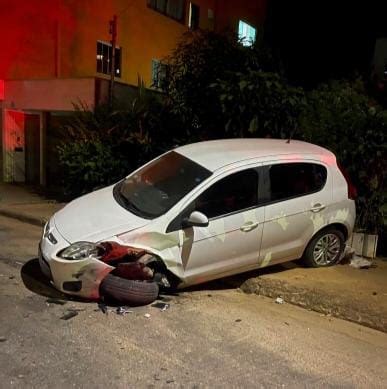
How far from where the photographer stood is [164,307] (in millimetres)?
5047

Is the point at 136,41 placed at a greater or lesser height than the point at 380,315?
greater

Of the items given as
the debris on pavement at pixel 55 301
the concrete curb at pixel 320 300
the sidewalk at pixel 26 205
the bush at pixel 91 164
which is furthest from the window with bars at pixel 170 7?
the debris on pavement at pixel 55 301

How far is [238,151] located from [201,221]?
4.04 feet

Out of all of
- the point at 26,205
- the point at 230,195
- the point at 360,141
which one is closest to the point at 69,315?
the point at 230,195

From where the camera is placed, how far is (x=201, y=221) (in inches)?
196

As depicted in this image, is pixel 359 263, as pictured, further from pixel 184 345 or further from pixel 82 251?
pixel 82 251

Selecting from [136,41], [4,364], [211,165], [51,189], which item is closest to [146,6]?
[136,41]

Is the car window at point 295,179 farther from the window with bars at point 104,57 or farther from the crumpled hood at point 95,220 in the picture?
the window with bars at point 104,57

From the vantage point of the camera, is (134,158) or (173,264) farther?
(134,158)

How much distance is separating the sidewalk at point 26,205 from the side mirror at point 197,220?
4497mm

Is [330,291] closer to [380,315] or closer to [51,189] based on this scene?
[380,315]

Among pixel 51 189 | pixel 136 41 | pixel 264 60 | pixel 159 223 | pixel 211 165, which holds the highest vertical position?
pixel 136 41

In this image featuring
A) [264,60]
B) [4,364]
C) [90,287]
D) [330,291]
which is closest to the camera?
[4,364]

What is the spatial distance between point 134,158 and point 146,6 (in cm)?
910
